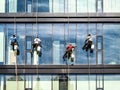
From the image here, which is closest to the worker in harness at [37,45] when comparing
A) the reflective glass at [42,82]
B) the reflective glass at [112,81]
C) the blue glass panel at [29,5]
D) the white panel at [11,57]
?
the white panel at [11,57]

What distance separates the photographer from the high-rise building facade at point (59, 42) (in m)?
47.2

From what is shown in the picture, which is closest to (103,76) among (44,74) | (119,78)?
(119,78)

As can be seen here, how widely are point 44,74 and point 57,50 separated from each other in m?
1.86

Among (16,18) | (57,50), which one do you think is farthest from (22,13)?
(57,50)

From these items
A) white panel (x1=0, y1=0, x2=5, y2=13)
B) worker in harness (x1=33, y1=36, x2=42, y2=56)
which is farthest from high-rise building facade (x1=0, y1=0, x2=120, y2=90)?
worker in harness (x1=33, y1=36, x2=42, y2=56)

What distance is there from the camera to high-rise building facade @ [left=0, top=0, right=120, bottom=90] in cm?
4716

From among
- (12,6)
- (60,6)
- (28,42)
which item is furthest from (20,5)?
(60,6)

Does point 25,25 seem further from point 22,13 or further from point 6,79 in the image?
Result: point 6,79

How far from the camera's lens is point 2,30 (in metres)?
47.6

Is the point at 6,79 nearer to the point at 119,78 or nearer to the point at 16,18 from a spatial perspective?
the point at 16,18

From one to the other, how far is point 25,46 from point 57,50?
2180 millimetres

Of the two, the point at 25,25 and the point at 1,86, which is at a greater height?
the point at 25,25

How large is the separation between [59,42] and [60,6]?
245 cm

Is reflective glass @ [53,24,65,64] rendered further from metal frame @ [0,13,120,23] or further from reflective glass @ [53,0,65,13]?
reflective glass @ [53,0,65,13]
